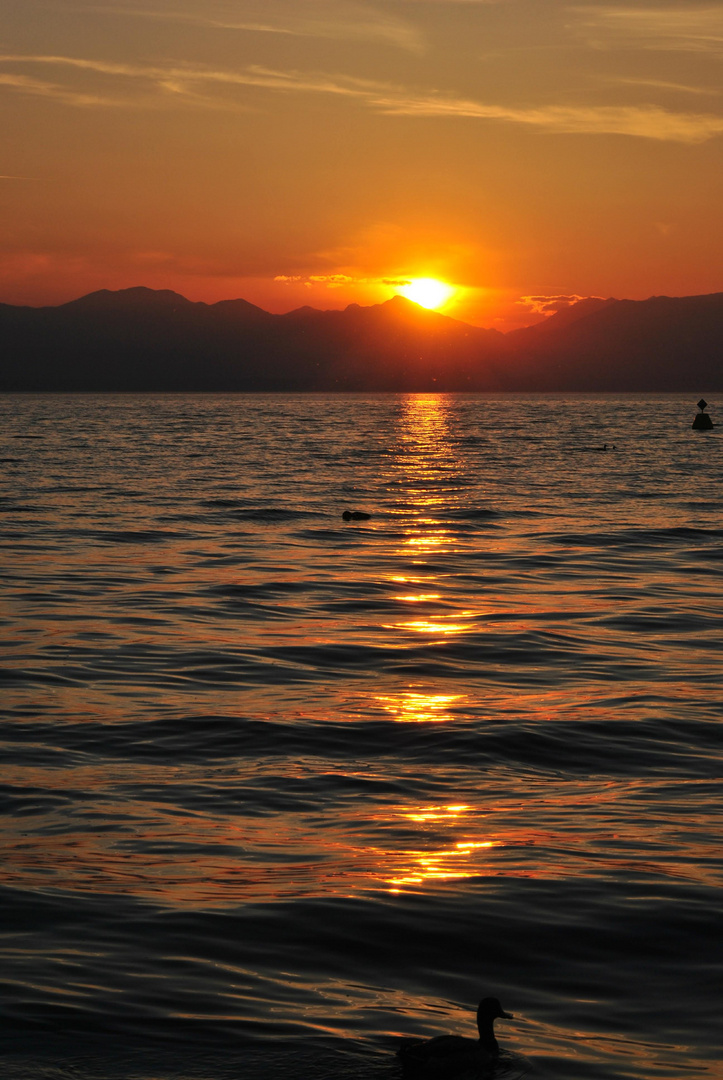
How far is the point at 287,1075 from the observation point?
21.3ft

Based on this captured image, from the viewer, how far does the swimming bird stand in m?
6.22

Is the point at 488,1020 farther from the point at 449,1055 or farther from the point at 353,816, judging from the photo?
the point at 353,816

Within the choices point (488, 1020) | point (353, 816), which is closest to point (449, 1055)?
point (488, 1020)

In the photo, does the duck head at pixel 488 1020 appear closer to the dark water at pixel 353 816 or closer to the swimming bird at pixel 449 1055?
the swimming bird at pixel 449 1055

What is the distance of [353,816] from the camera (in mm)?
10773

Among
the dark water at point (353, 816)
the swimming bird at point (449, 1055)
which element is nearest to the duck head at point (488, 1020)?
the swimming bird at point (449, 1055)

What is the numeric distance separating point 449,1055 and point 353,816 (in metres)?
4.54

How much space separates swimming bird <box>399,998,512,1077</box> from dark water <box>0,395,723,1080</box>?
0.56 ft

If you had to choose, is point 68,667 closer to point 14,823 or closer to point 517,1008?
point 14,823

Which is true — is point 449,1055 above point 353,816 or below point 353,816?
above

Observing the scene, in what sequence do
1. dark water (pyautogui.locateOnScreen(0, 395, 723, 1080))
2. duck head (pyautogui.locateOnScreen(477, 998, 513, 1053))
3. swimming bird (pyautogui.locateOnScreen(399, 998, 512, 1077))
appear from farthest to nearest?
1. dark water (pyautogui.locateOnScreen(0, 395, 723, 1080))
2. duck head (pyautogui.locateOnScreen(477, 998, 513, 1053))
3. swimming bird (pyautogui.locateOnScreen(399, 998, 512, 1077))

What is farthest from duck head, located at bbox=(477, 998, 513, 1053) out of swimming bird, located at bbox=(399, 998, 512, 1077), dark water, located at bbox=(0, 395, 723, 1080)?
dark water, located at bbox=(0, 395, 723, 1080)

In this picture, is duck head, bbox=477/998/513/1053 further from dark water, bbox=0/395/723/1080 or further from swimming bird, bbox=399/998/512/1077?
dark water, bbox=0/395/723/1080

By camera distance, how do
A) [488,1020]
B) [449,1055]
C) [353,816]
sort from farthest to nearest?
[353,816], [488,1020], [449,1055]
